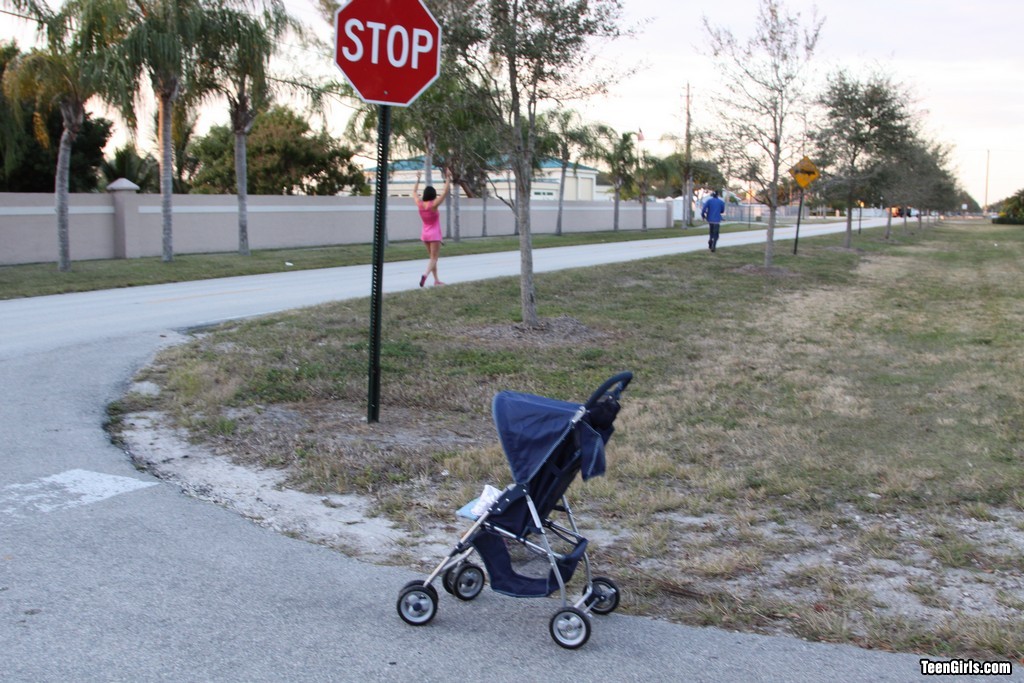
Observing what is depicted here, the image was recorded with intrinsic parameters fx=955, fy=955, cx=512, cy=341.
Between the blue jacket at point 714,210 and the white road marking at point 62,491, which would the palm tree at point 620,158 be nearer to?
the blue jacket at point 714,210

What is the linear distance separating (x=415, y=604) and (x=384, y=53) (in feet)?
13.8

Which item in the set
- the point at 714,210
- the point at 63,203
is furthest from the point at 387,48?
the point at 714,210

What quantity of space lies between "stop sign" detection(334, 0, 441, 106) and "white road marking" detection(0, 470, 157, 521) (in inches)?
121

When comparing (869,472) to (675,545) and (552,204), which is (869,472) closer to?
(675,545)

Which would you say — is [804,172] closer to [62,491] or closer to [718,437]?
[718,437]

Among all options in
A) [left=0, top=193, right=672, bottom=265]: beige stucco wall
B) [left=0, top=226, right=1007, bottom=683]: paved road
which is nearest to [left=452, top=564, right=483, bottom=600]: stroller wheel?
[left=0, top=226, right=1007, bottom=683]: paved road

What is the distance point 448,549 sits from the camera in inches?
193

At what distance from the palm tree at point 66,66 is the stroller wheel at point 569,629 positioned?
17.6 meters

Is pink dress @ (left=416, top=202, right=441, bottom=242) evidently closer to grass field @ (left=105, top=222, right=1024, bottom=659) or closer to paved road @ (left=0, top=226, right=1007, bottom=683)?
grass field @ (left=105, top=222, right=1024, bottom=659)

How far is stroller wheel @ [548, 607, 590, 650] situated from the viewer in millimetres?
3836

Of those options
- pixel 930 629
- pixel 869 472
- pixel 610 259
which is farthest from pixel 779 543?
pixel 610 259

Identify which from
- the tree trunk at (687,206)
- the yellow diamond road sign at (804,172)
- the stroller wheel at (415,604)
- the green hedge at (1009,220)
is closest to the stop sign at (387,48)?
the stroller wheel at (415,604)

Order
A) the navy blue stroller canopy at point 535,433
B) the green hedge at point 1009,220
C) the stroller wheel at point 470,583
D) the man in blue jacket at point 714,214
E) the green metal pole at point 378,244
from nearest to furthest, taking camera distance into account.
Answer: the navy blue stroller canopy at point 535,433 < the stroller wheel at point 470,583 < the green metal pole at point 378,244 < the man in blue jacket at point 714,214 < the green hedge at point 1009,220

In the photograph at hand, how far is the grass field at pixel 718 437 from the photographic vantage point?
4.45m
